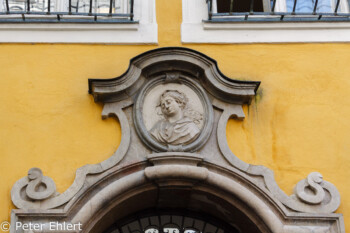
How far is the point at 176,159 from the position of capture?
7613mm

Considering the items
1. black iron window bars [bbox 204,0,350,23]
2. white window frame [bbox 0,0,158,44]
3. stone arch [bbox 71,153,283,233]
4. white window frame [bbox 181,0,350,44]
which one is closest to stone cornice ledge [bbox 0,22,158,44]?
white window frame [bbox 0,0,158,44]

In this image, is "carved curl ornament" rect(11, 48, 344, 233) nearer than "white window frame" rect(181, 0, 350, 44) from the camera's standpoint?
Yes

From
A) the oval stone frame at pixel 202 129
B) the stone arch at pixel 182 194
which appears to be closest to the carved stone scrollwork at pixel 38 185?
the stone arch at pixel 182 194

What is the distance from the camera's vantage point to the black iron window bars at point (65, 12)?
8.45 meters

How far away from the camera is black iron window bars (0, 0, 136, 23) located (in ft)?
27.7

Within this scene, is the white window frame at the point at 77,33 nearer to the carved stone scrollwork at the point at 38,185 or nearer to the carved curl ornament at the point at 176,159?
the carved curl ornament at the point at 176,159

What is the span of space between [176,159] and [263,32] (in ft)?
5.81

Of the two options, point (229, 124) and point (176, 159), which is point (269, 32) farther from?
point (176, 159)

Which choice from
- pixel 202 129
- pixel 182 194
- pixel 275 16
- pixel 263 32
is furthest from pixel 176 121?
pixel 275 16

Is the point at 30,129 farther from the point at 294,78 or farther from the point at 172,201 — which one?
the point at 294,78

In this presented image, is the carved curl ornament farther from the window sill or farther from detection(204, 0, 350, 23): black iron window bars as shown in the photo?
detection(204, 0, 350, 23): black iron window bars

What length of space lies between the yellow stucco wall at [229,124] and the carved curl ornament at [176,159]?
0.12 meters

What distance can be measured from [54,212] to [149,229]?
1.13 m

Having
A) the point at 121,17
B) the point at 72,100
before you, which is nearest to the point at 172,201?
the point at 72,100
